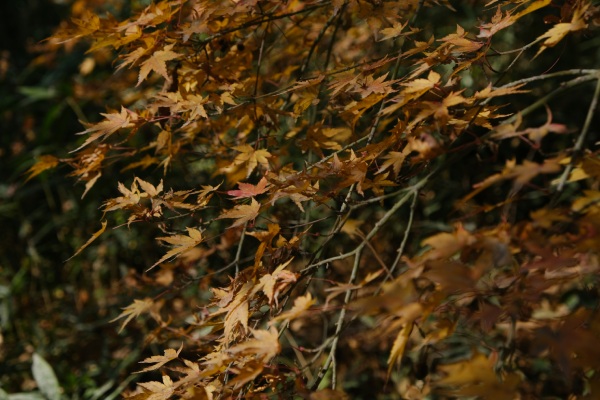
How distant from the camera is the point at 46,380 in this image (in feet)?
6.90

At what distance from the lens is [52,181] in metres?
3.08

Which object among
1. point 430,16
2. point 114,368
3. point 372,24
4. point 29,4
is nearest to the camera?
point 372,24

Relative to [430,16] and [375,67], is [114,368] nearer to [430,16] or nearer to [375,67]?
[375,67]

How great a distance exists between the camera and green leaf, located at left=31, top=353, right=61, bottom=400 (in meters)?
2.09

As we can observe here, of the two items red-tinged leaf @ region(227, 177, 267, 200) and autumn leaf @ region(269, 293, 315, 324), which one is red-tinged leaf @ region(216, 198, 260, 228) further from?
autumn leaf @ region(269, 293, 315, 324)

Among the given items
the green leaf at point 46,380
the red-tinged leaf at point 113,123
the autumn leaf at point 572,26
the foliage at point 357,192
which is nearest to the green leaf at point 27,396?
the green leaf at point 46,380

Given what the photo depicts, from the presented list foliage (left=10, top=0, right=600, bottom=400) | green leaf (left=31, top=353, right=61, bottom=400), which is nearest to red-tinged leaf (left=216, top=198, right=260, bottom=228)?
foliage (left=10, top=0, right=600, bottom=400)

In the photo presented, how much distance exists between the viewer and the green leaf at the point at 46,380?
2.09 m

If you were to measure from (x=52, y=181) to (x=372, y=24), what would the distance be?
232 cm

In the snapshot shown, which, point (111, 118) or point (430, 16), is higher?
point (111, 118)

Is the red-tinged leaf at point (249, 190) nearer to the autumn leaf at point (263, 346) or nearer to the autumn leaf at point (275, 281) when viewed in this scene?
the autumn leaf at point (275, 281)

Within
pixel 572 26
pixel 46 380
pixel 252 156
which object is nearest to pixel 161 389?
pixel 252 156

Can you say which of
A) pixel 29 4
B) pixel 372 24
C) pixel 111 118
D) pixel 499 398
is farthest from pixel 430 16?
pixel 29 4

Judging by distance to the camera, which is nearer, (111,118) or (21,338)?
(111,118)
